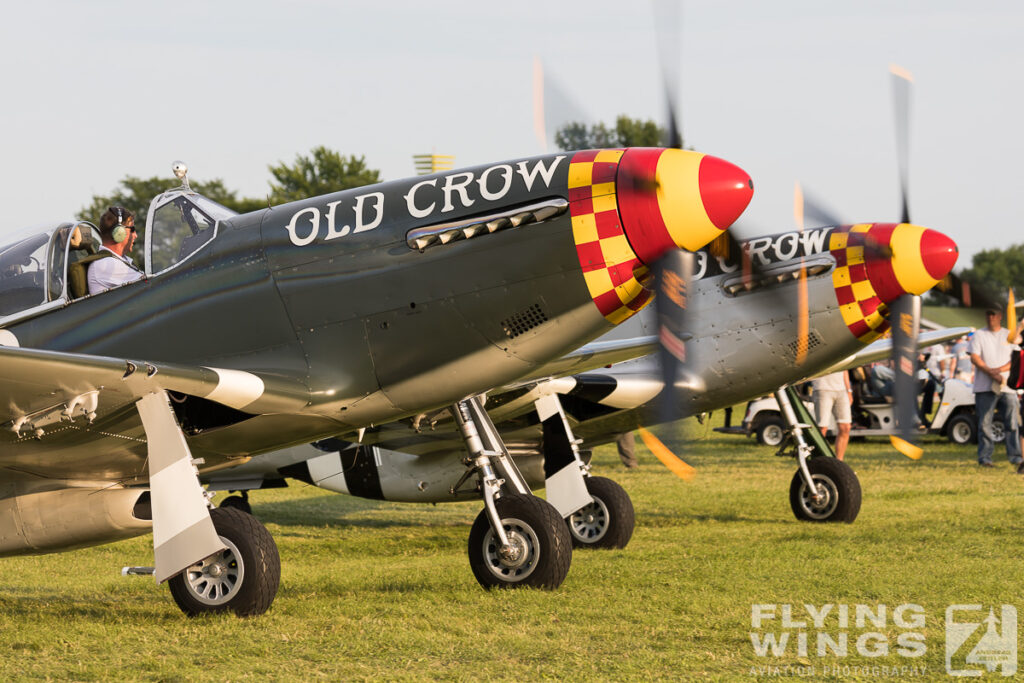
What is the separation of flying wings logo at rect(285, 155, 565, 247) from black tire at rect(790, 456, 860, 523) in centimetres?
560

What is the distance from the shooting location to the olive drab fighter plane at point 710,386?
8.91 metres

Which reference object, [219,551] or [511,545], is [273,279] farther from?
[511,545]

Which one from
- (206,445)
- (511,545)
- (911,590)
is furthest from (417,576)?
(911,590)

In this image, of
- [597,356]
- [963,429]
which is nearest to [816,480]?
[597,356]

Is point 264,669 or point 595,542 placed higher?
point 264,669

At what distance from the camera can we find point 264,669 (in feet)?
16.6

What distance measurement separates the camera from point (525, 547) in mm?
7086

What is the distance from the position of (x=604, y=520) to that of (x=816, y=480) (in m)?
2.58

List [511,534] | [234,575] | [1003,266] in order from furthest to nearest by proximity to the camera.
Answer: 1. [1003,266]
2. [511,534]
3. [234,575]

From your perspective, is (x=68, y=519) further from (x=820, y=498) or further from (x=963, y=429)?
(x=963, y=429)

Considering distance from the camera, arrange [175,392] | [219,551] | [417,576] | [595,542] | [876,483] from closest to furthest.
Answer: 1. [219,551]
2. [175,392]
3. [417,576]
4. [595,542]
5. [876,483]

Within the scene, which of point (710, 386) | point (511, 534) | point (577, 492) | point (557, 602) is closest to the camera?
point (557, 602)

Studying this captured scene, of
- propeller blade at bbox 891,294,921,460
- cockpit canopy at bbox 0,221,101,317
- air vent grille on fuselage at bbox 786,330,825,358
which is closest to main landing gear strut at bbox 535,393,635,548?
air vent grille on fuselage at bbox 786,330,825,358

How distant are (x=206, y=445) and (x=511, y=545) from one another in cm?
199
